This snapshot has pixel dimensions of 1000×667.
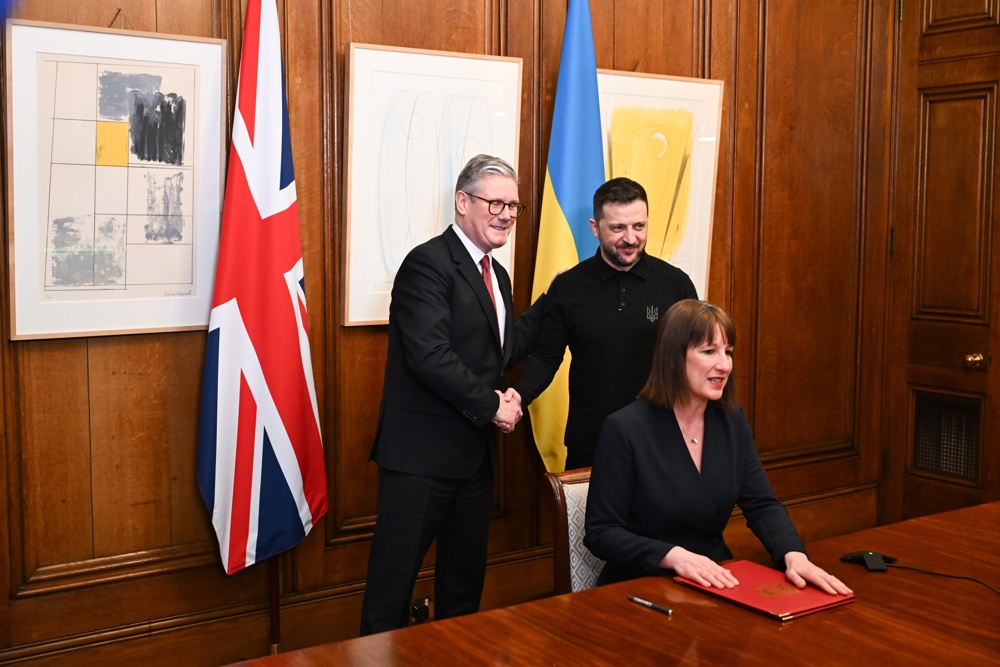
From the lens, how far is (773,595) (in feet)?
6.57

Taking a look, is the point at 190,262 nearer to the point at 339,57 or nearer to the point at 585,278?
the point at 339,57

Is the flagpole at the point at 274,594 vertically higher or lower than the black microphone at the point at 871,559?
lower

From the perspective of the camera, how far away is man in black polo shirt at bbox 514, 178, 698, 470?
11.0ft

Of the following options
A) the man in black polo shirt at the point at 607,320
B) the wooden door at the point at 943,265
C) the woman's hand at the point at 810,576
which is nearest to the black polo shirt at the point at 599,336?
the man in black polo shirt at the point at 607,320

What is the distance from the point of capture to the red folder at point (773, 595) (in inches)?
75.8

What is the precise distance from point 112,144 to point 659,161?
2228 mm

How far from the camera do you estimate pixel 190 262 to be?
3271 millimetres

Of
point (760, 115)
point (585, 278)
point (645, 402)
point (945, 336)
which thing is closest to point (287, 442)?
point (585, 278)

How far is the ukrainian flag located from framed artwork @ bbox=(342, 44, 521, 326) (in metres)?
0.26

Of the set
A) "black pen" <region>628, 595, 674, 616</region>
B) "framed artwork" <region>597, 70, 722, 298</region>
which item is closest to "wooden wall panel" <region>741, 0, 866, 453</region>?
"framed artwork" <region>597, 70, 722, 298</region>

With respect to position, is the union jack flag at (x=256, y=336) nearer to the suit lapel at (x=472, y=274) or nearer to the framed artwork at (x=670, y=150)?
the suit lapel at (x=472, y=274)

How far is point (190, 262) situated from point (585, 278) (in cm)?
131

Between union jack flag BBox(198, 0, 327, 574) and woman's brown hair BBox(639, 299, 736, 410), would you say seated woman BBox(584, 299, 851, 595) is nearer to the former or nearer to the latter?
woman's brown hair BBox(639, 299, 736, 410)

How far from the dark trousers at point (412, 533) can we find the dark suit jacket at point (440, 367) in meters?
0.06
